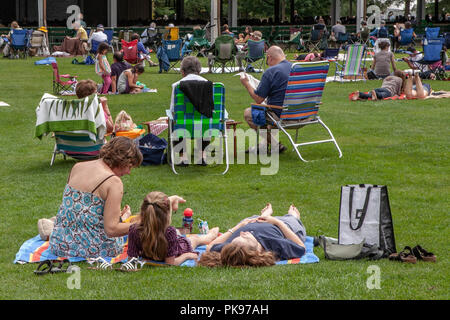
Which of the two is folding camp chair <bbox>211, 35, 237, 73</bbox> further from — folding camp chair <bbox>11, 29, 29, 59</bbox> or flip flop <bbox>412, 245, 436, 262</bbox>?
flip flop <bbox>412, 245, 436, 262</bbox>

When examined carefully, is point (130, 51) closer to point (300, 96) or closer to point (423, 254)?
point (300, 96)

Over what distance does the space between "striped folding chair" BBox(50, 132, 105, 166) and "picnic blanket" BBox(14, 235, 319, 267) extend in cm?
235

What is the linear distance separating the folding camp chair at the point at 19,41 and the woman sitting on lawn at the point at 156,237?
18568mm

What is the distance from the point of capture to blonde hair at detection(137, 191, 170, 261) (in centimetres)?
481

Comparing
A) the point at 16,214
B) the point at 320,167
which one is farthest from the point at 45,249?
the point at 320,167

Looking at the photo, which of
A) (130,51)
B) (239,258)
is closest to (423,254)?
(239,258)

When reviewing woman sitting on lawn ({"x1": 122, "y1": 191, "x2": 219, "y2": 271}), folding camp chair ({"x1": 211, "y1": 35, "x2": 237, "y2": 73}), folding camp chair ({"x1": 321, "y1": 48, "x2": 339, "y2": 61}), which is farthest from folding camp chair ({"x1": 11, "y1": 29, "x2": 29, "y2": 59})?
woman sitting on lawn ({"x1": 122, "y1": 191, "x2": 219, "y2": 271})

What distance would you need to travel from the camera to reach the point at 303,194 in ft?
23.1

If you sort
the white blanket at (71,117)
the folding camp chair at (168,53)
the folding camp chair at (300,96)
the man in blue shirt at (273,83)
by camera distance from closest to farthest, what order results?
the white blanket at (71,117) < the folding camp chair at (300,96) < the man in blue shirt at (273,83) < the folding camp chair at (168,53)

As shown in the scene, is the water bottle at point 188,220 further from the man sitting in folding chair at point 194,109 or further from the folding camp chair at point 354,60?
the folding camp chair at point 354,60

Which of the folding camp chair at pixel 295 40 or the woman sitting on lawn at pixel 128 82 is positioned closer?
the woman sitting on lawn at pixel 128 82

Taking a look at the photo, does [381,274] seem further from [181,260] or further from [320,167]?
[320,167]

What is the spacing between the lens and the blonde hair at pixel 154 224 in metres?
4.81

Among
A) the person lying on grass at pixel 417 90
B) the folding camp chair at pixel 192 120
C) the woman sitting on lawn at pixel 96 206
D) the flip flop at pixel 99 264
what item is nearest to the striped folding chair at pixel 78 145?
the folding camp chair at pixel 192 120
